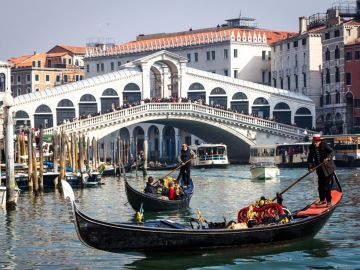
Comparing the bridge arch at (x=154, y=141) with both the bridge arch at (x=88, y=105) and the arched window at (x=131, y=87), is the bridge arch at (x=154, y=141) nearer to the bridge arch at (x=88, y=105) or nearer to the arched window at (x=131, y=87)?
the arched window at (x=131, y=87)

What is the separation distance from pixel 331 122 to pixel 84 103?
12.3 metres

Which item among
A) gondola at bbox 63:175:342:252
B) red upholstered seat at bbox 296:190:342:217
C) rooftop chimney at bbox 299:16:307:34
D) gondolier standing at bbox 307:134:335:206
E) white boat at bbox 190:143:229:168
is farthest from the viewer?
rooftop chimney at bbox 299:16:307:34

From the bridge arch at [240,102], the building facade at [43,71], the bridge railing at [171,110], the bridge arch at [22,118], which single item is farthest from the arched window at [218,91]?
the building facade at [43,71]

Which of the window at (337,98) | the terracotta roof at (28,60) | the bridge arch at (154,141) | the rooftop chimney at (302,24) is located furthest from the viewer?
the terracotta roof at (28,60)

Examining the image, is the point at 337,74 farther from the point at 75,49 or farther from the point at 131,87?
the point at 75,49

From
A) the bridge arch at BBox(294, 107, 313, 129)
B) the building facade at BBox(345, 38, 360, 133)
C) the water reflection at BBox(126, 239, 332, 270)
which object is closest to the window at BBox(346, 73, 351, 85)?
the building facade at BBox(345, 38, 360, 133)

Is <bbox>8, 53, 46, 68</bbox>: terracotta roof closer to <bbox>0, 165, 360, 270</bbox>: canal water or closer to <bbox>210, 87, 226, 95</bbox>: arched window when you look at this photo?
<bbox>210, 87, 226, 95</bbox>: arched window

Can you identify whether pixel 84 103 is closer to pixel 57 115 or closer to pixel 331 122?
pixel 57 115

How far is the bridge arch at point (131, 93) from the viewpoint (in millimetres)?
54719

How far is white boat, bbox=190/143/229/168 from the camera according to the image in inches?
1890

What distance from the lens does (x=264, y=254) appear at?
50.2ft

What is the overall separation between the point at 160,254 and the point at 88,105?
39697mm

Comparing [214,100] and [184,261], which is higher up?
[214,100]

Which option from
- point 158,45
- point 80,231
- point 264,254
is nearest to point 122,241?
point 80,231
